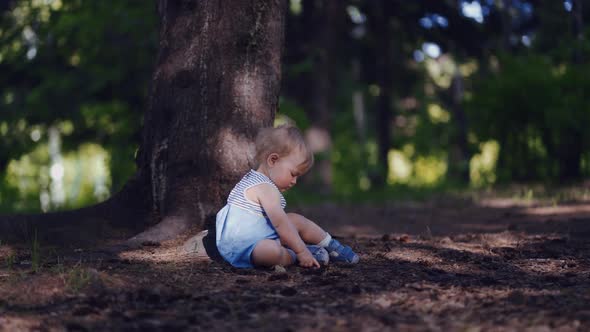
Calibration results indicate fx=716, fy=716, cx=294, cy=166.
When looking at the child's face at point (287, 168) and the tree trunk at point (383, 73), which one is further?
the tree trunk at point (383, 73)

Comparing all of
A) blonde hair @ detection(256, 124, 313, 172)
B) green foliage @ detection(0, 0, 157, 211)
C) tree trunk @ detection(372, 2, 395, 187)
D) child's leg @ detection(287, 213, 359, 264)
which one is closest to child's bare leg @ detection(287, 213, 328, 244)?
child's leg @ detection(287, 213, 359, 264)

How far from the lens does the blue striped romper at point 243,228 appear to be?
185 inches

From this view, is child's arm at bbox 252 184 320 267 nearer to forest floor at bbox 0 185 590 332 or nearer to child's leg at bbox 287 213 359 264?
forest floor at bbox 0 185 590 332

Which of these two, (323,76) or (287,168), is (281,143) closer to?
(287,168)

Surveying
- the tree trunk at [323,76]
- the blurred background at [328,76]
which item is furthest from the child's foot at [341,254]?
the tree trunk at [323,76]

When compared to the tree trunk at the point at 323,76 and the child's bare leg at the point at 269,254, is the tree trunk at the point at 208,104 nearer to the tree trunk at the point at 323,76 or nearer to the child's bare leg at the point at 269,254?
the child's bare leg at the point at 269,254

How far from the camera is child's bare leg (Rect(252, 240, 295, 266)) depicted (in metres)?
4.58

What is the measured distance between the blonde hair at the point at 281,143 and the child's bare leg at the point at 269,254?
57cm

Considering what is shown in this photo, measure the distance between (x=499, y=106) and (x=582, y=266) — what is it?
7.64 m

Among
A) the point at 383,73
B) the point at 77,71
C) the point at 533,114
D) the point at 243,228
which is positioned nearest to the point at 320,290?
the point at 243,228

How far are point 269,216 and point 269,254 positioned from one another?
0.83 feet

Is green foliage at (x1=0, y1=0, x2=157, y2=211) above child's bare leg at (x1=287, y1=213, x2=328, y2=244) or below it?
above

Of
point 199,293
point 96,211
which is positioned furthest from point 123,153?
point 199,293

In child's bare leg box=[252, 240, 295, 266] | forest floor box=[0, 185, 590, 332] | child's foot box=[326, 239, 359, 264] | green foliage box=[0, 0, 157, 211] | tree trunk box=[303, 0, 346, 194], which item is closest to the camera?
forest floor box=[0, 185, 590, 332]
